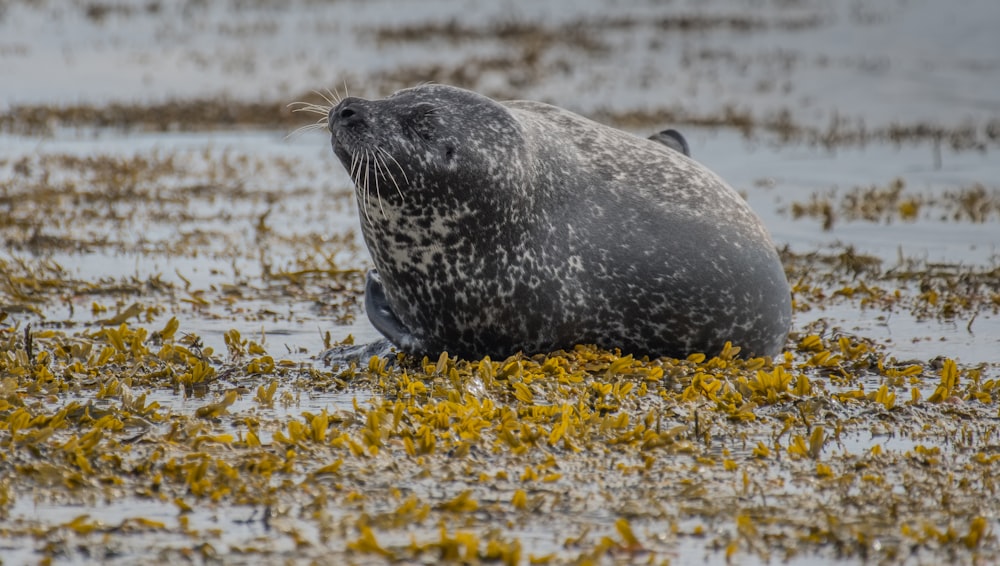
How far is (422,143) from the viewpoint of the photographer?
245 inches

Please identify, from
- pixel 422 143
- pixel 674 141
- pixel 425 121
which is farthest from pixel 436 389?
pixel 674 141

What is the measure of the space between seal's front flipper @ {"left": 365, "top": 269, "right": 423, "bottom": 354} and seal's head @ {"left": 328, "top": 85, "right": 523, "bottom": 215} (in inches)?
26.3

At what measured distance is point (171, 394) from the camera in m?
5.93

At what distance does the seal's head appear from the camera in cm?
623

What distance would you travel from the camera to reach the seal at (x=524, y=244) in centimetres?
628

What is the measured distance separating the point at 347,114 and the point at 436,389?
146 cm

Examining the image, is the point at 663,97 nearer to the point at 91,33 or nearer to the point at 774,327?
the point at 91,33

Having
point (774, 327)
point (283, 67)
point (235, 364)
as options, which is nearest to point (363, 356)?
point (235, 364)

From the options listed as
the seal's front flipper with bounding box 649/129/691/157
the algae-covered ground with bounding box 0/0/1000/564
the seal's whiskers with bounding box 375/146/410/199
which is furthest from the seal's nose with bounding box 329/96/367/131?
the seal's front flipper with bounding box 649/129/691/157

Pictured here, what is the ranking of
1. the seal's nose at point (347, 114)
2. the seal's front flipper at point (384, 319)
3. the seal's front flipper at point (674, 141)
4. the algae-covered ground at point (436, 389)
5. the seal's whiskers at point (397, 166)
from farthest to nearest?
the seal's front flipper at point (674, 141)
the seal's front flipper at point (384, 319)
the seal's nose at point (347, 114)
the seal's whiskers at point (397, 166)
the algae-covered ground at point (436, 389)

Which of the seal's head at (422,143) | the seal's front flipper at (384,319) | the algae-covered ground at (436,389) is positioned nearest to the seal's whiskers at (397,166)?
the seal's head at (422,143)

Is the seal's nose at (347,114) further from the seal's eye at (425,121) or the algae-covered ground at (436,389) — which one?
the algae-covered ground at (436,389)

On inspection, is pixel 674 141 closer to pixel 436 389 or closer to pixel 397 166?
pixel 397 166

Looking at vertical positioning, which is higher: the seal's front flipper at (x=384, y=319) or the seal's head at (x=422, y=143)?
the seal's head at (x=422, y=143)
